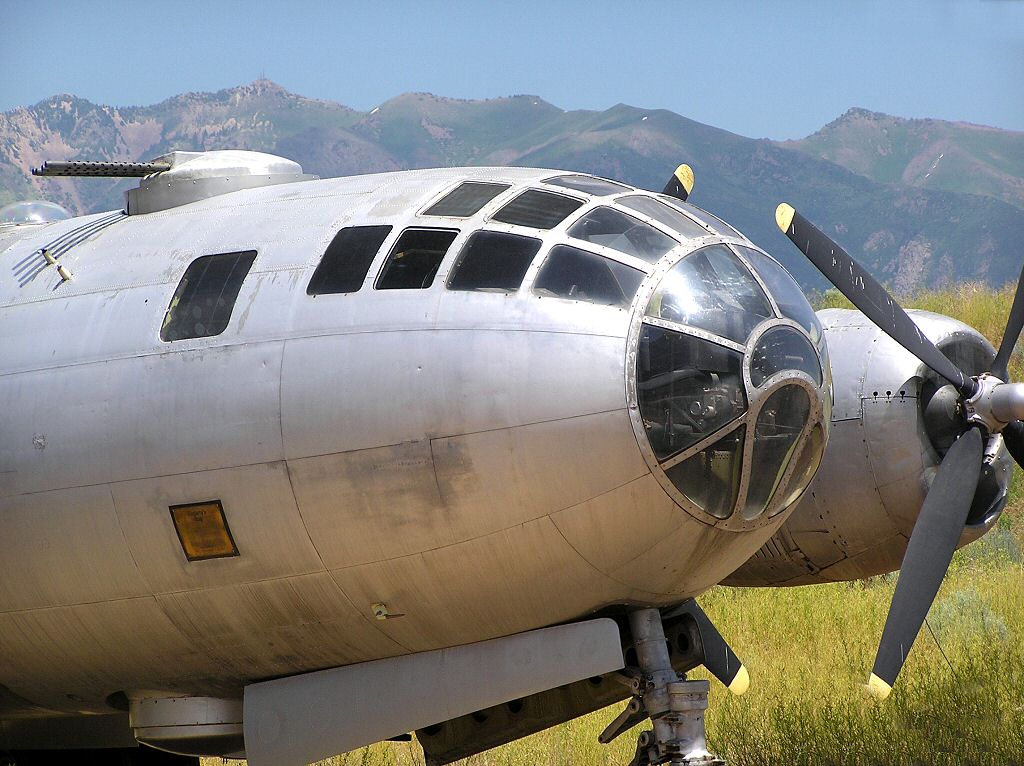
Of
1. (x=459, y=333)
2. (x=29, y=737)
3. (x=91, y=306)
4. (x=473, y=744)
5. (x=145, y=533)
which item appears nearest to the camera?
(x=459, y=333)

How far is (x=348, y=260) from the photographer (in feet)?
24.4

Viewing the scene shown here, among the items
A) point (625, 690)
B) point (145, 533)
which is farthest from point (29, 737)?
point (625, 690)

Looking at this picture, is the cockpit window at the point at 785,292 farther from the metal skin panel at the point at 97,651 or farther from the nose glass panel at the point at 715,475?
the metal skin panel at the point at 97,651

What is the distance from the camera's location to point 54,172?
918cm

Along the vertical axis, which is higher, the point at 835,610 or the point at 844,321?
the point at 844,321

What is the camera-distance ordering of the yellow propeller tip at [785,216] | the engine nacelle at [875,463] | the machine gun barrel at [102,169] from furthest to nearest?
the engine nacelle at [875,463] → the yellow propeller tip at [785,216] → the machine gun barrel at [102,169]

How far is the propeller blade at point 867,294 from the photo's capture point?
9430 millimetres

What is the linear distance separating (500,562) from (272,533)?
127 centimetres

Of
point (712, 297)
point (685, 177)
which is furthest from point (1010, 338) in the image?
point (712, 297)

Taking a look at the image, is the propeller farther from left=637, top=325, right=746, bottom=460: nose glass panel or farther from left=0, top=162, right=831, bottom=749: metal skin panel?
left=637, top=325, right=746, bottom=460: nose glass panel

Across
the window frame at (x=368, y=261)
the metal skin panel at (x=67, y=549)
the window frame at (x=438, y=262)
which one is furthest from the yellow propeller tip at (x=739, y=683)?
the metal skin panel at (x=67, y=549)

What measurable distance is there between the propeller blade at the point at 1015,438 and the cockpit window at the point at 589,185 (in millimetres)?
4032

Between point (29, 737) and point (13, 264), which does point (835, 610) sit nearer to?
point (29, 737)

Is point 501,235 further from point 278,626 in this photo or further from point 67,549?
point 67,549
